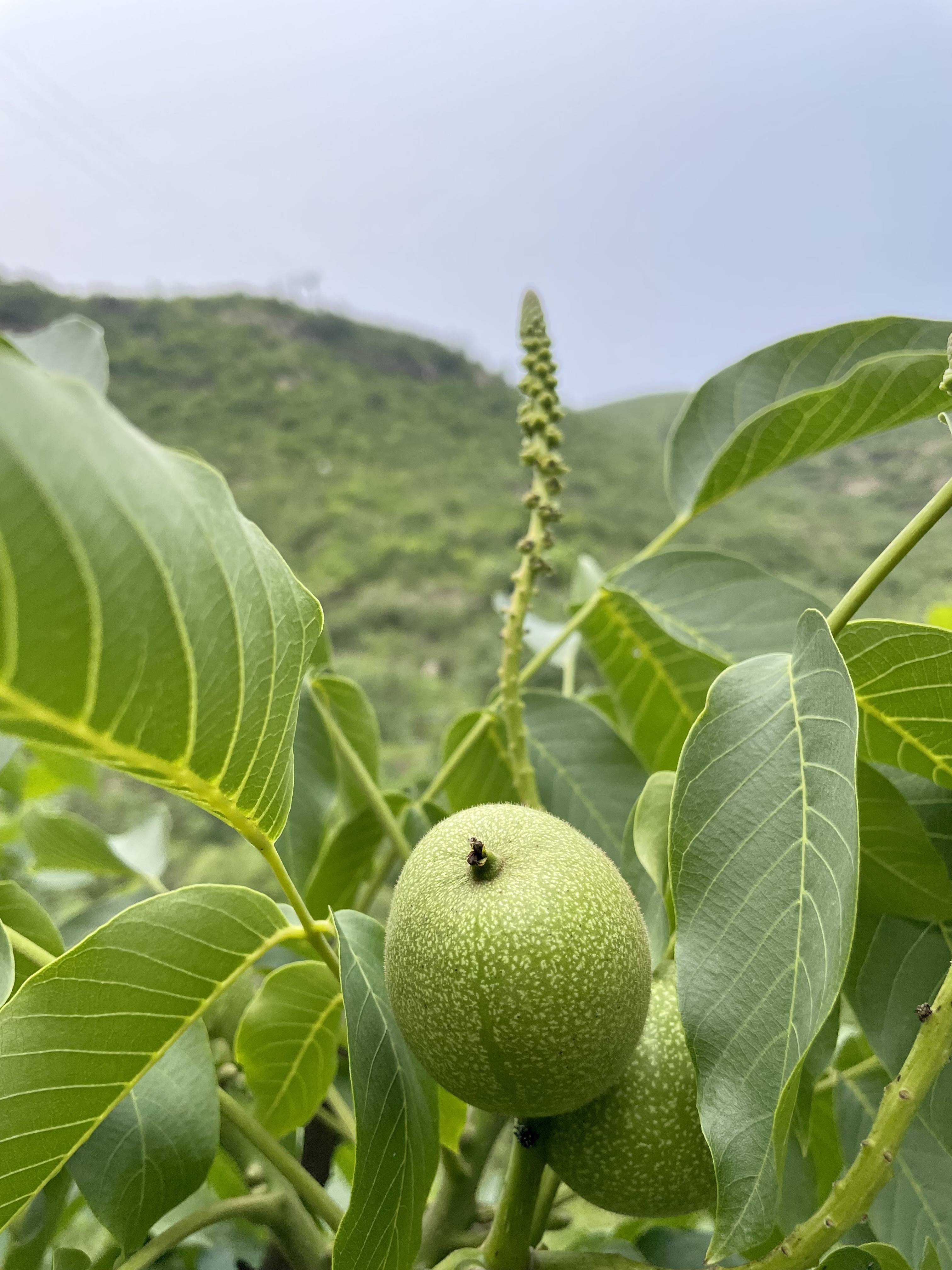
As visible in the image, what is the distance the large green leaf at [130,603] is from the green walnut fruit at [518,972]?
0.24 ft

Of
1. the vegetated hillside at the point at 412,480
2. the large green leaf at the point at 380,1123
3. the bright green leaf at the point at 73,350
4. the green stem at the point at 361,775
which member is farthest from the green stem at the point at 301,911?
the vegetated hillside at the point at 412,480

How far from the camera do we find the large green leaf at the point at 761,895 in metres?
0.24

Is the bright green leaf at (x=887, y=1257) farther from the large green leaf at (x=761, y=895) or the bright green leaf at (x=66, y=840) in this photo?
the bright green leaf at (x=66, y=840)

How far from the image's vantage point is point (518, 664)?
42cm

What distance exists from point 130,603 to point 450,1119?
298 millimetres

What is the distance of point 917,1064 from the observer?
0.85ft

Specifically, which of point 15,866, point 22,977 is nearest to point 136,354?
point 15,866

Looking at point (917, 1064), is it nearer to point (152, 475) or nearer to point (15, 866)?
point (152, 475)

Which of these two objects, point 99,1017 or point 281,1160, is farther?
point 281,1160

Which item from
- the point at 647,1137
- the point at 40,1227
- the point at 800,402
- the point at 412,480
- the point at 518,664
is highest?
the point at 800,402

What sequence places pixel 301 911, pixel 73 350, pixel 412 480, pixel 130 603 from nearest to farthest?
pixel 130 603
pixel 301 911
pixel 73 350
pixel 412 480

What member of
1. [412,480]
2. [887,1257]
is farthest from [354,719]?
[412,480]

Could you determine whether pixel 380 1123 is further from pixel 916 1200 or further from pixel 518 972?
pixel 916 1200

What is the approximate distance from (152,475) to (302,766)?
11.7 inches
